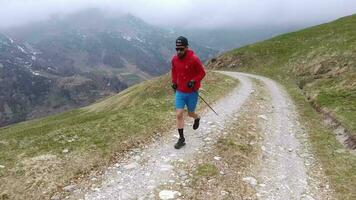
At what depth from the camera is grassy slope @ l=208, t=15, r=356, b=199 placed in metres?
17.4

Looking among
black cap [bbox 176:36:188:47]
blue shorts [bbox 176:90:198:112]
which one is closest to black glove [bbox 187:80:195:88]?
blue shorts [bbox 176:90:198:112]

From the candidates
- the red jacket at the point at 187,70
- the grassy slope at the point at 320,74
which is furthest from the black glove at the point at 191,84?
the grassy slope at the point at 320,74

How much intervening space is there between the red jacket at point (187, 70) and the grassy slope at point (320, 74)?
579 cm

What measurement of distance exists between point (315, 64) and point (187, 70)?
39738 millimetres

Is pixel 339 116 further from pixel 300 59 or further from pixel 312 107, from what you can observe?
pixel 300 59

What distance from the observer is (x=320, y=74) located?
48281 mm

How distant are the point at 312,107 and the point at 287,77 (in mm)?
26013

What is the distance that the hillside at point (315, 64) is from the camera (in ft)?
97.2

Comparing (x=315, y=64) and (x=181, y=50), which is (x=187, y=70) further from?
(x=315, y=64)

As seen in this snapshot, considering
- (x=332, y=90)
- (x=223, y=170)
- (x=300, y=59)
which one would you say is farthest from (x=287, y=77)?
(x=223, y=170)

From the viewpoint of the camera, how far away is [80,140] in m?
Answer: 18.2

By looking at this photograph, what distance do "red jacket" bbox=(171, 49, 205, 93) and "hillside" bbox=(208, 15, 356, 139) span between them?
8990 mm

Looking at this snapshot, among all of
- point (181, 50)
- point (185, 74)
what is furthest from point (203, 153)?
point (181, 50)

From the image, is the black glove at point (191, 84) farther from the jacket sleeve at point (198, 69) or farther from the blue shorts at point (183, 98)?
the blue shorts at point (183, 98)
